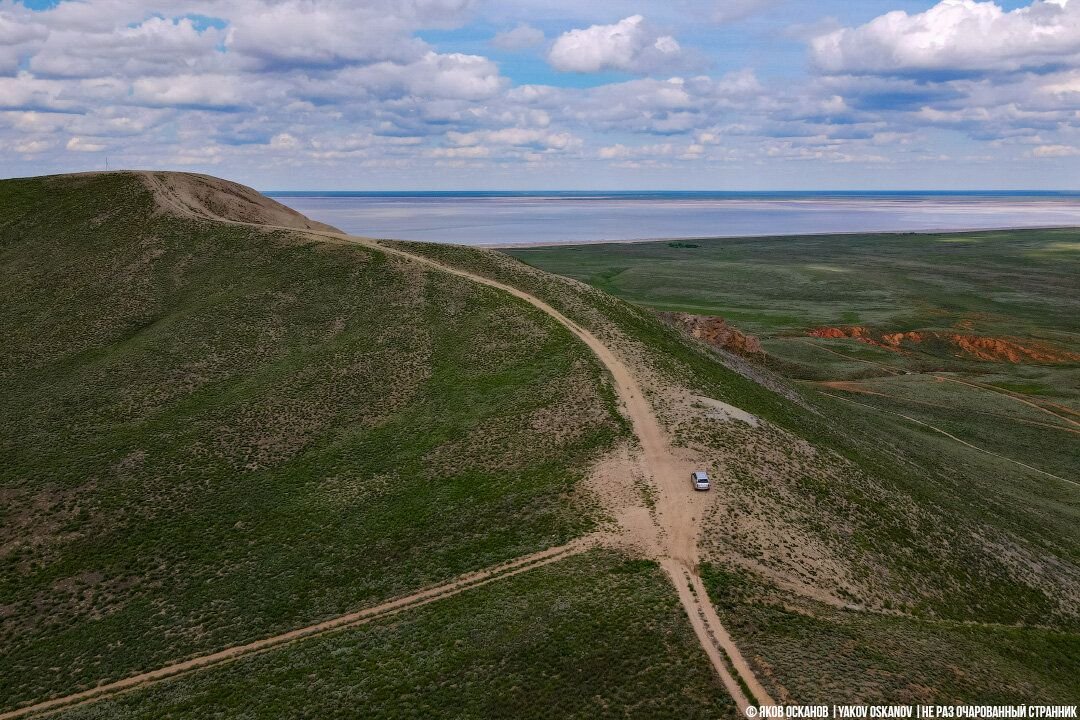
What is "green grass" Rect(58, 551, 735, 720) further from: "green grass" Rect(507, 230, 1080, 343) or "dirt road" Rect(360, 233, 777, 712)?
"green grass" Rect(507, 230, 1080, 343)

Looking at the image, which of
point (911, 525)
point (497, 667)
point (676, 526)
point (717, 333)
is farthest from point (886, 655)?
point (717, 333)

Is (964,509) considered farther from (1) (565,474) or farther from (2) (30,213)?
(2) (30,213)

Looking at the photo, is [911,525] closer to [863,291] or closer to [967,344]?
[967,344]

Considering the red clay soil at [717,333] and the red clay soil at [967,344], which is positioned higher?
the red clay soil at [717,333]

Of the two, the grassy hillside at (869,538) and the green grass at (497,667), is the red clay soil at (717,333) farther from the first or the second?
the green grass at (497,667)

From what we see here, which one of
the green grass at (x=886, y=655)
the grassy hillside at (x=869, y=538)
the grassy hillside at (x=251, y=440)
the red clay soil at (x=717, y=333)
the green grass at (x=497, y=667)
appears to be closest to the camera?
the green grass at (x=886, y=655)

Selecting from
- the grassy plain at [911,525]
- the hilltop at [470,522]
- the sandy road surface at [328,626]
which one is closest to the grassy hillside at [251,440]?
the hilltop at [470,522]

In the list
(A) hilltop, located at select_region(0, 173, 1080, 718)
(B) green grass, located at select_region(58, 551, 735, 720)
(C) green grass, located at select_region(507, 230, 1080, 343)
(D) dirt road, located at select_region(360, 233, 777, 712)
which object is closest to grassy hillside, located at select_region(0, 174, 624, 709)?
(A) hilltop, located at select_region(0, 173, 1080, 718)
